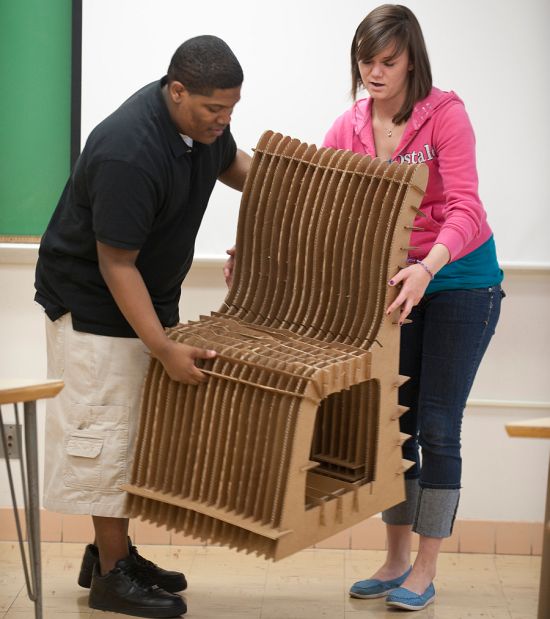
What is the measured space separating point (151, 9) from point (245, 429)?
5.67 ft

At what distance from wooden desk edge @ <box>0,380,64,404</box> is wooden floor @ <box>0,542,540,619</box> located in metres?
1.07

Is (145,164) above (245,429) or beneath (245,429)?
above

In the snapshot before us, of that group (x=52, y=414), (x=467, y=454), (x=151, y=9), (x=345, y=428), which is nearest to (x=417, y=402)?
(x=345, y=428)

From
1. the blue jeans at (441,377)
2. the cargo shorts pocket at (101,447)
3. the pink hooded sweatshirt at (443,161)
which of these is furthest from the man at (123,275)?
the blue jeans at (441,377)

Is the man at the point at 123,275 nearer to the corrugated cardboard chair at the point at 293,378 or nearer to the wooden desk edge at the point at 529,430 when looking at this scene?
the corrugated cardboard chair at the point at 293,378


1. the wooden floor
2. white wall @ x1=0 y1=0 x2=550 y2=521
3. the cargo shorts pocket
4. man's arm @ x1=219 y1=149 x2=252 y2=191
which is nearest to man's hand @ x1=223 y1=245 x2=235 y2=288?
man's arm @ x1=219 y1=149 x2=252 y2=191

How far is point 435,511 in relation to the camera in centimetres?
320

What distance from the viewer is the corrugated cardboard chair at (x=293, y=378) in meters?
2.49

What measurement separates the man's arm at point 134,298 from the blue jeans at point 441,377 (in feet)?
2.66

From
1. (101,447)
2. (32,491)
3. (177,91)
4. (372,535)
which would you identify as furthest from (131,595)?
(177,91)

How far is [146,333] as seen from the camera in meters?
2.69

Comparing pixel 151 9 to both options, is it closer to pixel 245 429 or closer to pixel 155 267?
pixel 155 267

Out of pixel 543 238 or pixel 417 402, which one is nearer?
pixel 417 402

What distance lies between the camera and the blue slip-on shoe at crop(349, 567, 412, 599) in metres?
3.39
